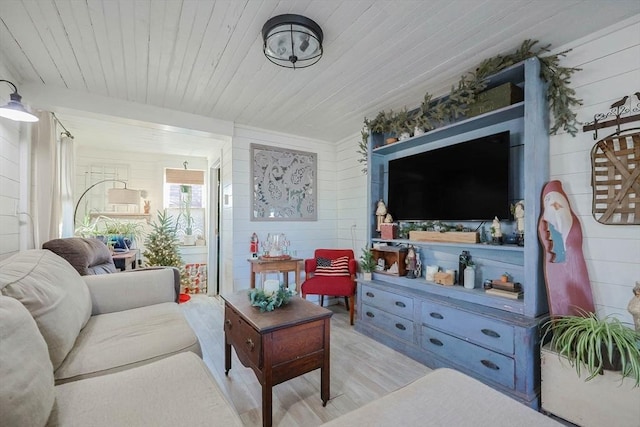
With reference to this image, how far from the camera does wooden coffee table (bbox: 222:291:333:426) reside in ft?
5.11

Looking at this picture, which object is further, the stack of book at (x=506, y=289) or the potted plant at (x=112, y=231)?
the potted plant at (x=112, y=231)

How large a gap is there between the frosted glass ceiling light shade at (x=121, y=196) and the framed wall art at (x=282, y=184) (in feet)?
6.28

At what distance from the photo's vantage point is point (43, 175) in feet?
8.68

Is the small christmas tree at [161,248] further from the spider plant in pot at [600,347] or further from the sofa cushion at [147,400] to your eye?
the spider plant in pot at [600,347]

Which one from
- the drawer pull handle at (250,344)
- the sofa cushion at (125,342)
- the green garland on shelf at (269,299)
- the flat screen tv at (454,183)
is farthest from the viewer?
the flat screen tv at (454,183)

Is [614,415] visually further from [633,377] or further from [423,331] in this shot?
[423,331]

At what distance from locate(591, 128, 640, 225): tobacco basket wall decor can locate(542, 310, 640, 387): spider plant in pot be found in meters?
→ 0.62

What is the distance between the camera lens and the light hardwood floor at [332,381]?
1.72 meters

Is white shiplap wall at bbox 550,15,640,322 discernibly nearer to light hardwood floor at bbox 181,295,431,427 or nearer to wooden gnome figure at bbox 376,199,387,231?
light hardwood floor at bbox 181,295,431,427

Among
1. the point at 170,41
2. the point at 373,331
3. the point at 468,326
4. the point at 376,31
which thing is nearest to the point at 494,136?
the point at 376,31

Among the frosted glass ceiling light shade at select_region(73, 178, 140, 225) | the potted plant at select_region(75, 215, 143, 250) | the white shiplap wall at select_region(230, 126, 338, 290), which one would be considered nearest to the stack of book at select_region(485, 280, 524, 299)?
the white shiplap wall at select_region(230, 126, 338, 290)

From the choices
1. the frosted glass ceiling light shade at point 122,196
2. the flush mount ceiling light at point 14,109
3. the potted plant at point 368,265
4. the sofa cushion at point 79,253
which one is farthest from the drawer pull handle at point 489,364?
the frosted glass ceiling light shade at point 122,196

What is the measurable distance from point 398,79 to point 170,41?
5.73ft

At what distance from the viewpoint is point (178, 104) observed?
296cm
